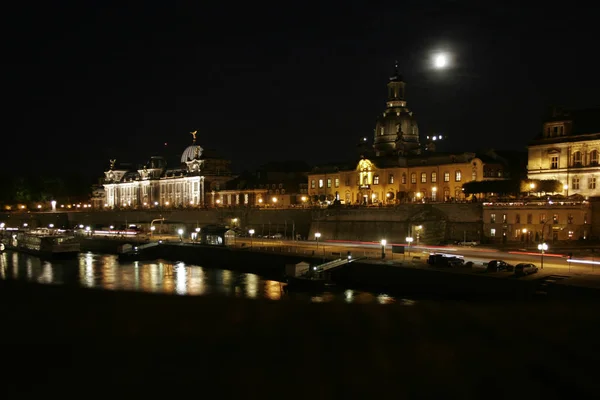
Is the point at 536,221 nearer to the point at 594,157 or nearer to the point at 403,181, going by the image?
the point at 594,157

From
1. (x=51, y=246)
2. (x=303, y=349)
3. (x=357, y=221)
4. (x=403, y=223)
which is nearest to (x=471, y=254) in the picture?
(x=403, y=223)

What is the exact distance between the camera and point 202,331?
35.2 meters

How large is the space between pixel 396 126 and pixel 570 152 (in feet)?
136

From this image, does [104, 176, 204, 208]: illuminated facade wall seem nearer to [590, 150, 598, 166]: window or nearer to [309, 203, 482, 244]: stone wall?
[309, 203, 482, 244]: stone wall

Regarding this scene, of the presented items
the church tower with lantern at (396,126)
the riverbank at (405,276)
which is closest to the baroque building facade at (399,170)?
the church tower with lantern at (396,126)

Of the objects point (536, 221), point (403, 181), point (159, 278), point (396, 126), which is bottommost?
point (159, 278)

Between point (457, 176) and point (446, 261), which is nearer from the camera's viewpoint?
point (446, 261)

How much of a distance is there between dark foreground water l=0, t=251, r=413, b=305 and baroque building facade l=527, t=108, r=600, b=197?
31341mm

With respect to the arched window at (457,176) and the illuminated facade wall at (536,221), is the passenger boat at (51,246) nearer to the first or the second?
the arched window at (457,176)

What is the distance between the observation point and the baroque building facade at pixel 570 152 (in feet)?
208

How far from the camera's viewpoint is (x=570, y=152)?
65062 millimetres

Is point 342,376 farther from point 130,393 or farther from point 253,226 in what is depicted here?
point 253,226

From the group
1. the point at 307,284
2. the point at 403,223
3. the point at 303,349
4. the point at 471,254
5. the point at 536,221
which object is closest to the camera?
the point at 303,349

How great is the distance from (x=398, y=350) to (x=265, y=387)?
7.99 metres
